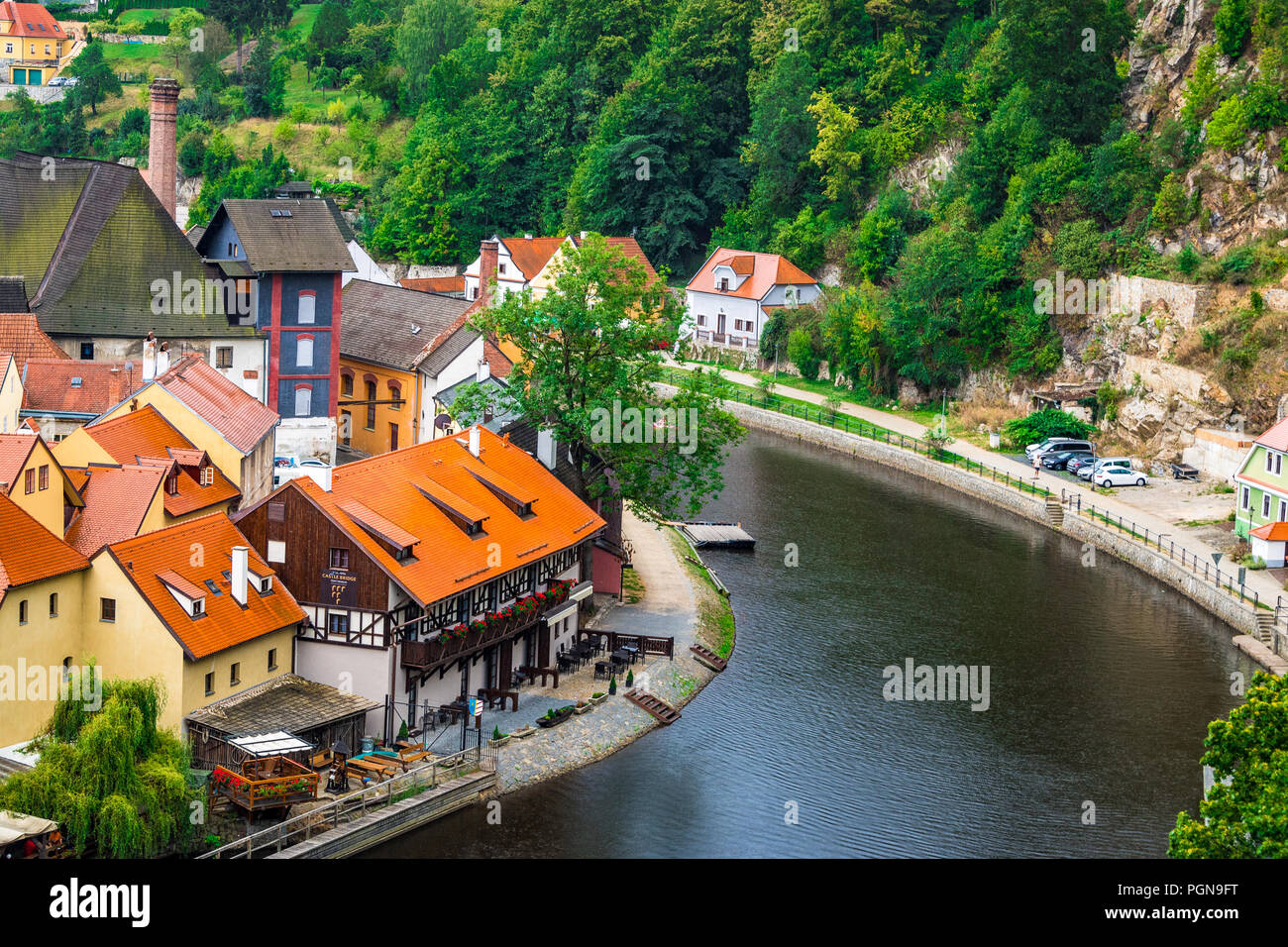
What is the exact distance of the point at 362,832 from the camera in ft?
127

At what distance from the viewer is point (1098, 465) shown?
254 ft

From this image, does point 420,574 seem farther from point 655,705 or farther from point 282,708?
point 655,705

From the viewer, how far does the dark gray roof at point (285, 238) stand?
67125 mm

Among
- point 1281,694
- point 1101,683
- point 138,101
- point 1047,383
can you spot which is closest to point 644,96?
point 1047,383

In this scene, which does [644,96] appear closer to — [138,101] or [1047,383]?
[1047,383]

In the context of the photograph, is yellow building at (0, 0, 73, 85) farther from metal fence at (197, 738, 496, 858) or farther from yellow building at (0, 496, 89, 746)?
metal fence at (197, 738, 496, 858)

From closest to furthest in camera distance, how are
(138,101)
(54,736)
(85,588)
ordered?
(54,736) → (85,588) → (138,101)

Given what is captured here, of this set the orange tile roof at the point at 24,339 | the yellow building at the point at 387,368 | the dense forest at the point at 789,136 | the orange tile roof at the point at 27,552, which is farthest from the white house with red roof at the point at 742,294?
the orange tile roof at the point at 27,552

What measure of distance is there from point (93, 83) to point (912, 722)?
13596 centimetres

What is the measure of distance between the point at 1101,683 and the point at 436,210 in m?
82.2

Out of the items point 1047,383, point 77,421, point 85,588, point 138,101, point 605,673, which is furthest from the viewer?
point 138,101

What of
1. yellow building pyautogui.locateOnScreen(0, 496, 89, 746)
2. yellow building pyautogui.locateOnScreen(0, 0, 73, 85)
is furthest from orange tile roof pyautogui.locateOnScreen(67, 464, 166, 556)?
yellow building pyautogui.locateOnScreen(0, 0, 73, 85)

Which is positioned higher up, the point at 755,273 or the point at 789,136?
the point at 789,136

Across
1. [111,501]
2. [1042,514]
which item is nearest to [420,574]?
[111,501]
